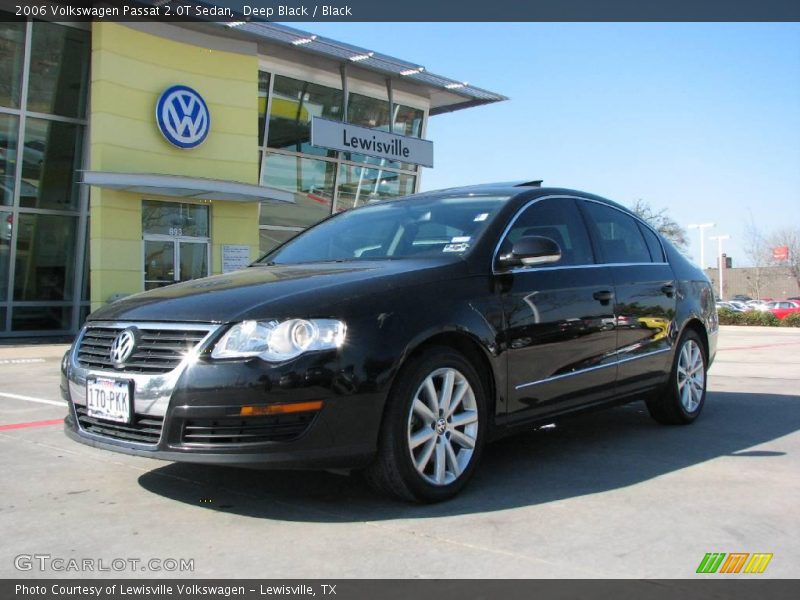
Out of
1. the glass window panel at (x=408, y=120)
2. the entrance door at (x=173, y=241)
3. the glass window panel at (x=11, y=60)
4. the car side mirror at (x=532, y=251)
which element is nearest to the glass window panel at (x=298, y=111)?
the glass window panel at (x=408, y=120)

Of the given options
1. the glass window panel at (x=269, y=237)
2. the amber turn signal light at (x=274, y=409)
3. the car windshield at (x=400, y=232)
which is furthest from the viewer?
the glass window panel at (x=269, y=237)

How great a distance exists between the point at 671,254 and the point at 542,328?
2.20 metres

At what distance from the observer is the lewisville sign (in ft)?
69.8

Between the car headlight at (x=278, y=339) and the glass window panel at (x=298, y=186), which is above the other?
the glass window panel at (x=298, y=186)

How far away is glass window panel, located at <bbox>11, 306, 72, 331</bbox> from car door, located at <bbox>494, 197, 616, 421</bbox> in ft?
53.9

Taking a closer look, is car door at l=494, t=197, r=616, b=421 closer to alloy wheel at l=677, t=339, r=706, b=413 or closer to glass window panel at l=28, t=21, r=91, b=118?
alloy wheel at l=677, t=339, r=706, b=413

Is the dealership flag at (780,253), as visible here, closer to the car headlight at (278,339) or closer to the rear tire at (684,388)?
the rear tire at (684,388)

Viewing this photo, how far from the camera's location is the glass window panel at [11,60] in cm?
1744

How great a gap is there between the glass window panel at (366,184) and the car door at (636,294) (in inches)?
670

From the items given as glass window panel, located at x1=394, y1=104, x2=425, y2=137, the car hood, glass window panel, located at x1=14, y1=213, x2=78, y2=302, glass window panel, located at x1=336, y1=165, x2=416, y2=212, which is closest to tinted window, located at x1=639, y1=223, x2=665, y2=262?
the car hood

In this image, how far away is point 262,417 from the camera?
3473 millimetres

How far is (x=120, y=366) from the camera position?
381cm
